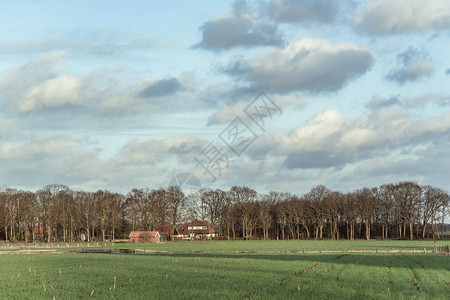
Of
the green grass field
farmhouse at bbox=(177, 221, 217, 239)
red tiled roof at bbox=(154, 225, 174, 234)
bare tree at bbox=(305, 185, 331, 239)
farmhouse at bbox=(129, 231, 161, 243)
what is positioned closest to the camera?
the green grass field

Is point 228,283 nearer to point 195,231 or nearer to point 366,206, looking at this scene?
point 366,206

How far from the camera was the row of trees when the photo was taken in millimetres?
139500

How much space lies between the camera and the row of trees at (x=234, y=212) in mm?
139500

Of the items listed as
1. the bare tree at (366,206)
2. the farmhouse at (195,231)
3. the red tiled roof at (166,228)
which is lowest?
the farmhouse at (195,231)

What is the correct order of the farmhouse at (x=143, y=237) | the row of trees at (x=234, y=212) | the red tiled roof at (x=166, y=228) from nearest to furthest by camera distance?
1. the farmhouse at (x=143, y=237)
2. the row of trees at (x=234, y=212)
3. the red tiled roof at (x=166, y=228)

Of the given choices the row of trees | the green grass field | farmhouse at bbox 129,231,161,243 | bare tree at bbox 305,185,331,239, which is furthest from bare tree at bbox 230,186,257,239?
the green grass field

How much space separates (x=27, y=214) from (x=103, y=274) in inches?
4236

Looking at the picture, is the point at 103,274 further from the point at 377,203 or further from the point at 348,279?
the point at 377,203

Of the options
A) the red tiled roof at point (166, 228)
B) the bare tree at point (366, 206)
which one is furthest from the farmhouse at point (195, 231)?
the bare tree at point (366, 206)

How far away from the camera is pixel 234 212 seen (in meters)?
Result: 157

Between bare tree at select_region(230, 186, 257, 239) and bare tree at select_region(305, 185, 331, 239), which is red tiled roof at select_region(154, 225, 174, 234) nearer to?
bare tree at select_region(230, 186, 257, 239)

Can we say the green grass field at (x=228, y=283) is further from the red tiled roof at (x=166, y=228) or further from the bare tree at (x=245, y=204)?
the red tiled roof at (x=166, y=228)

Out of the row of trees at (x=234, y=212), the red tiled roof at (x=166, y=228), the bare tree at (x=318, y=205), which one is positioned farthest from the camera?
the red tiled roof at (x=166, y=228)

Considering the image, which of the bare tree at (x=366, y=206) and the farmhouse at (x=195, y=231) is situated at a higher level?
the bare tree at (x=366, y=206)
